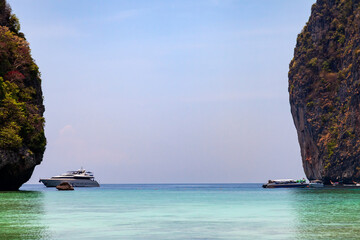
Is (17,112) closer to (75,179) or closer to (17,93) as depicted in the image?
(17,93)

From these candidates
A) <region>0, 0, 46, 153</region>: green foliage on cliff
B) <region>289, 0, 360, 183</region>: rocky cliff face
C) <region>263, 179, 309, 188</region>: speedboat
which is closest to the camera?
<region>0, 0, 46, 153</region>: green foliage on cliff

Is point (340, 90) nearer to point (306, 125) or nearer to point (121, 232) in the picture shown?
point (306, 125)

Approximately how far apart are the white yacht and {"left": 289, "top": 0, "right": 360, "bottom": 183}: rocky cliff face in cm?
5579

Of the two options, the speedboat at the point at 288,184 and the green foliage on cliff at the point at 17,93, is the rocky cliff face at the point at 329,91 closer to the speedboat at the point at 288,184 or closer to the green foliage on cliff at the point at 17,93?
the speedboat at the point at 288,184

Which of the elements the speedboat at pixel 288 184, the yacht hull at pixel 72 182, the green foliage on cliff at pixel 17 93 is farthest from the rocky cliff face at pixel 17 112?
the speedboat at pixel 288 184

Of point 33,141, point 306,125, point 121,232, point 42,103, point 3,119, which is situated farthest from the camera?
point 306,125

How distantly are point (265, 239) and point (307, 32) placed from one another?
439 feet

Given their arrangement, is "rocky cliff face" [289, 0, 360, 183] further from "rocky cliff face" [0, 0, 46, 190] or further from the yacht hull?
"rocky cliff face" [0, 0, 46, 190]

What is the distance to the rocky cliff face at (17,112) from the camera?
185ft

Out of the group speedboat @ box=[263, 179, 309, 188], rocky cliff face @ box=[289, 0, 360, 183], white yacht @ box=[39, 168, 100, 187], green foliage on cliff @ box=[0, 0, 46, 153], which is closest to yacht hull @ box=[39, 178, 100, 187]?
white yacht @ box=[39, 168, 100, 187]

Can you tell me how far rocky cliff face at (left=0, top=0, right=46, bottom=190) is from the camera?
56406mm

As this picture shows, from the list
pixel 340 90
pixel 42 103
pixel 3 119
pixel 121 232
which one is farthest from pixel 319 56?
pixel 121 232

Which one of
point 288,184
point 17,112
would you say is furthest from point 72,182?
point 17,112

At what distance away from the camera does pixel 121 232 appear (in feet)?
64.6
